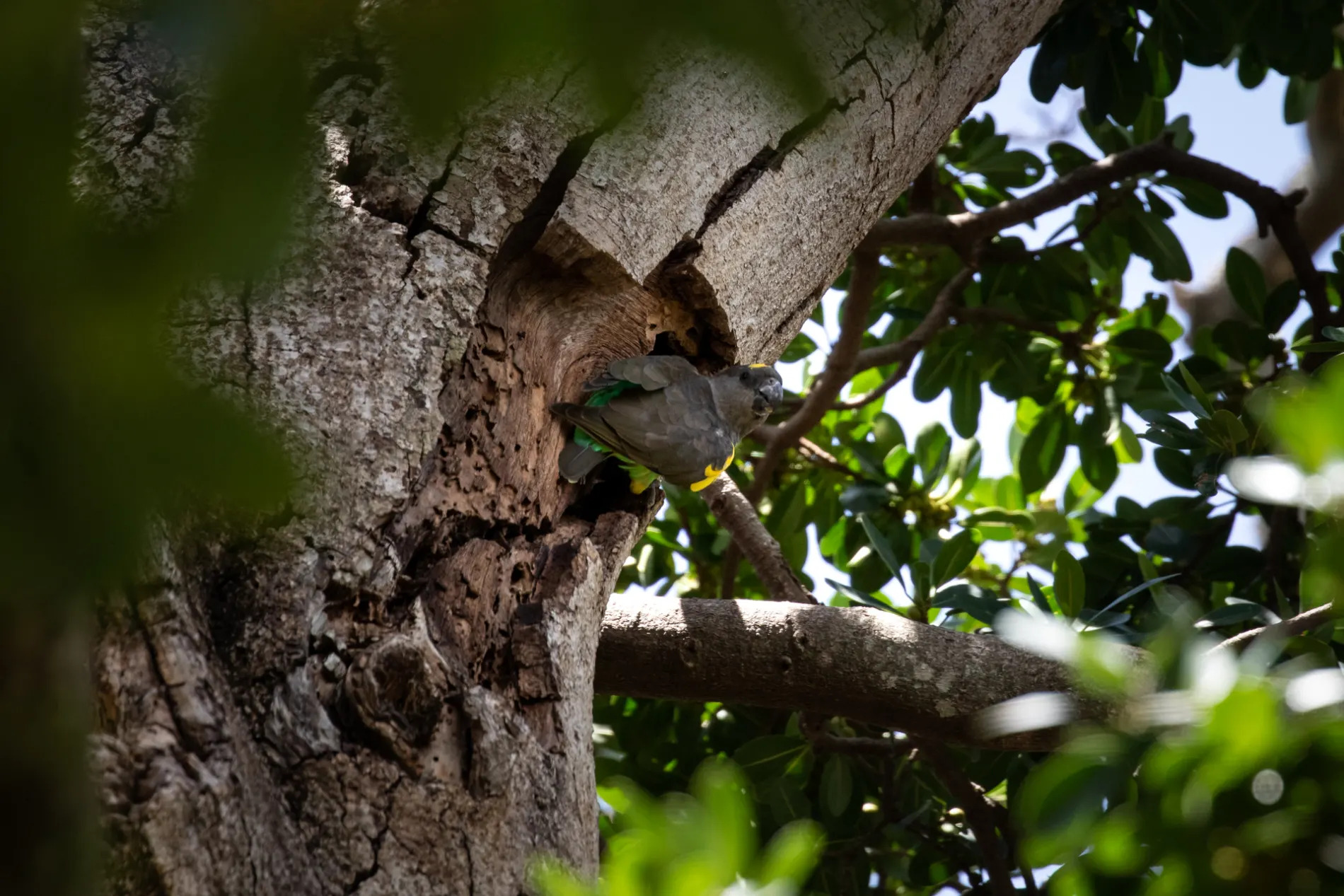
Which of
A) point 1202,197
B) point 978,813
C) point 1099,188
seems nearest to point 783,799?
point 978,813

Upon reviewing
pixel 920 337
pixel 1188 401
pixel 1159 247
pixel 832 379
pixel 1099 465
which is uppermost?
pixel 1159 247

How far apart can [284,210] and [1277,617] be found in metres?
2.39

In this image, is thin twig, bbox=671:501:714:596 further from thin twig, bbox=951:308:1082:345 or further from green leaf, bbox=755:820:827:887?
green leaf, bbox=755:820:827:887

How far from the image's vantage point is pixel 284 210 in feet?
2.08

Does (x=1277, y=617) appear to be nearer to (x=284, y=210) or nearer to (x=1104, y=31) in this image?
(x=1104, y=31)

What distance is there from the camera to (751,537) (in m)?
2.89

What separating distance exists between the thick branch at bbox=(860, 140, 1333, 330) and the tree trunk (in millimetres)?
1209

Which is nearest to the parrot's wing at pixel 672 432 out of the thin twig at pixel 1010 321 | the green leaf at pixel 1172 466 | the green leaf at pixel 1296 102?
the thin twig at pixel 1010 321

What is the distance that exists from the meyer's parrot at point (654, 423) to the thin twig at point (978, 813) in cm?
88

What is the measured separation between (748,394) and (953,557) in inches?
26.6

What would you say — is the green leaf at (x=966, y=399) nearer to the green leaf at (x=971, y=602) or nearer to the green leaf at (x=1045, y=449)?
the green leaf at (x=1045, y=449)

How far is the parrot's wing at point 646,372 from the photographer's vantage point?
2.15 m

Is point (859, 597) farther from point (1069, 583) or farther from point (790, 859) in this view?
point (790, 859)

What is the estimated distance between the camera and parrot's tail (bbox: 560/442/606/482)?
78.0 inches
